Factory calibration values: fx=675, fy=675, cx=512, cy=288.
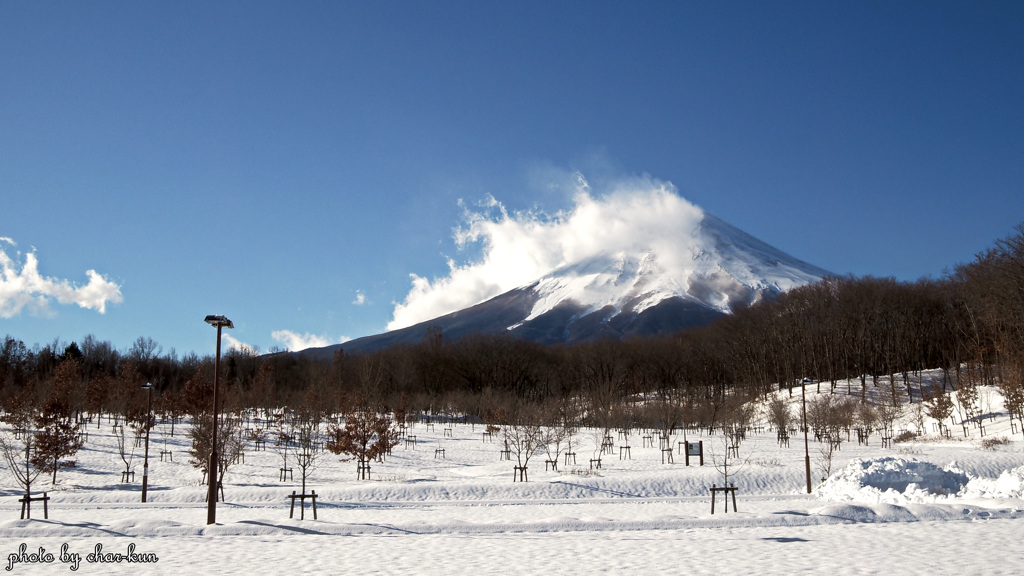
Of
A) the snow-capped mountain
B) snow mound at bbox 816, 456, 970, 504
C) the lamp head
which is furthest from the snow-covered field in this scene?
the snow-capped mountain

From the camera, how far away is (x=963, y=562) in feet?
40.5

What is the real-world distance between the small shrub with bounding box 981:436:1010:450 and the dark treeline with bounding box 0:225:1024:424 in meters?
2.82

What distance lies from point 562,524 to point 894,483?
1300 centimetres

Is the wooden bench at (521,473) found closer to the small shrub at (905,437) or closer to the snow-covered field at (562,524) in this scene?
the snow-covered field at (562,524)

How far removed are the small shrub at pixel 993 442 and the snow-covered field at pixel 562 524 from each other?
4.57m

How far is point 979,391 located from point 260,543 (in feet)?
178

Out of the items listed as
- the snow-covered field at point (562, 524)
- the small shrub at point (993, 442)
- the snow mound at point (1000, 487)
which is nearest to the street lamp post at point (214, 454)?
the snow-covered field at point (562, 524)

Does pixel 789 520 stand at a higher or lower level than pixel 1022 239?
lower

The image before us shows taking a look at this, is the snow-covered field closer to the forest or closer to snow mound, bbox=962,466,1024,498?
snow mound, bbox=962,466,1024,498

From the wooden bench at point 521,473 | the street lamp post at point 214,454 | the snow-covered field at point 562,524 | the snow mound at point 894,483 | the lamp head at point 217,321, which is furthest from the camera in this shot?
the wooden bench at point 521,473

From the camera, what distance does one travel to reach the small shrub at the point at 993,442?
3686cm

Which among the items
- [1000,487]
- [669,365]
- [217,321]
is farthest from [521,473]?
[669,365]

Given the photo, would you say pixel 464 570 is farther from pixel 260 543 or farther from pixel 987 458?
pixel 987 458

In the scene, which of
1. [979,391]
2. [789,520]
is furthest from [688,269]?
[789,520]
